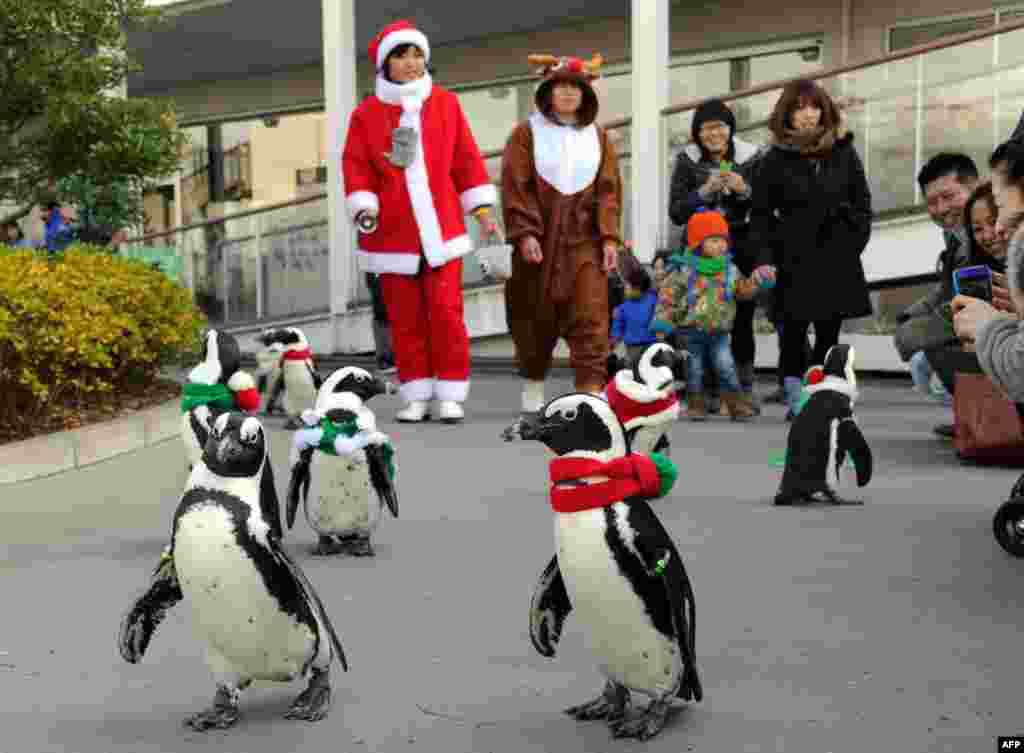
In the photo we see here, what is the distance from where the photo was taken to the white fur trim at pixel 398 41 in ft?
27.3

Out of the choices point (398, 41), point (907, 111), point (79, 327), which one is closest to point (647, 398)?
point (79, 327)

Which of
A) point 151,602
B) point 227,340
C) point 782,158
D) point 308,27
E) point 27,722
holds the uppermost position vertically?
point 308,27

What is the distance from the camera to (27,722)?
334 centimetres

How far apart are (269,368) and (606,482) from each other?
567cm

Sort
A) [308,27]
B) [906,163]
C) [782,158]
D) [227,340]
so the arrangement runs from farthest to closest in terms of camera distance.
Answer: [308,27], [906,163], [782,158], [227,340]

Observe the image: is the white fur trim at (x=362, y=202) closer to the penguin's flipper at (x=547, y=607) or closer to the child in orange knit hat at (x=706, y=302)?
the child in orange knit hat at (x=706, y=302)

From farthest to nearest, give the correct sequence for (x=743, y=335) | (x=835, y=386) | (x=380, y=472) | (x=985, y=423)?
1. (x=743, y=335)
2. (x=985, y=423)
3. (x=835, y=386)
4. (x=380, y=472)

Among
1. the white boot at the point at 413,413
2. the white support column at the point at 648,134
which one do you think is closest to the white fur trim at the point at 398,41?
the white boot at the point at 413,413

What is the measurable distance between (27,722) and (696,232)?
5.73 metres

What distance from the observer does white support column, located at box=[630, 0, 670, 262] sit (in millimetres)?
11359

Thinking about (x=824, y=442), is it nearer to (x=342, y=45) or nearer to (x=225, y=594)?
(x=225, y=594)

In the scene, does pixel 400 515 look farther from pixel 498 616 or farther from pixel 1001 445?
pixel 1001 445

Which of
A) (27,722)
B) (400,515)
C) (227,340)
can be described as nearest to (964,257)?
(400,515)

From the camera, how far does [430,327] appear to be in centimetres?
848
